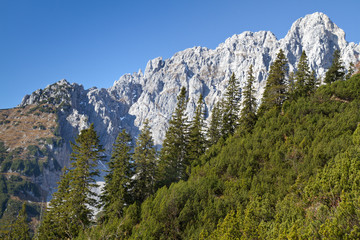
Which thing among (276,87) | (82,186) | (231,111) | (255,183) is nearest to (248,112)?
(231,111)

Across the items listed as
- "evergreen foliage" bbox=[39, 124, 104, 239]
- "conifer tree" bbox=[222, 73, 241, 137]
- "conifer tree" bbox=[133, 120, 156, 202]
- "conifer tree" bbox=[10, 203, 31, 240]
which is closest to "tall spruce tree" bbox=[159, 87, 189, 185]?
"conifer tree" bbox=[133, 120, 156, 202]

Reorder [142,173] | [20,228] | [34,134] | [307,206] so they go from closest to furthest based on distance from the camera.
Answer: [307,206], [142,173], [20,228], [34,134]

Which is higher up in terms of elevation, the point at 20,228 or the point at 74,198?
the point at 74,198

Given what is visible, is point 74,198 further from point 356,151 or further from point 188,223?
point 356,151

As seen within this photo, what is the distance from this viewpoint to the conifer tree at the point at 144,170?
25.3m

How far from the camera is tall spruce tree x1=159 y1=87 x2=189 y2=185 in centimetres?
2792

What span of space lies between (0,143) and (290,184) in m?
221

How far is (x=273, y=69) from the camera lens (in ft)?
104

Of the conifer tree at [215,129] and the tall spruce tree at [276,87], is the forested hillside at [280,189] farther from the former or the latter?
the conifer tree at [215,129]

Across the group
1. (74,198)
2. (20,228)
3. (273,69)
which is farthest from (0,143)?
(273,69)

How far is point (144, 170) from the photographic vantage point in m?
25.8

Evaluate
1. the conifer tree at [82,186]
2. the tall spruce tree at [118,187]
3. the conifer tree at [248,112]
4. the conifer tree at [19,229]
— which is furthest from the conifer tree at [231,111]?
the conifer tree at [19,229]

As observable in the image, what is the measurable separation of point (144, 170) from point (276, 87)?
2052 cm

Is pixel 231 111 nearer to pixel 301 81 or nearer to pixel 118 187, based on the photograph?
pixel 301 81
